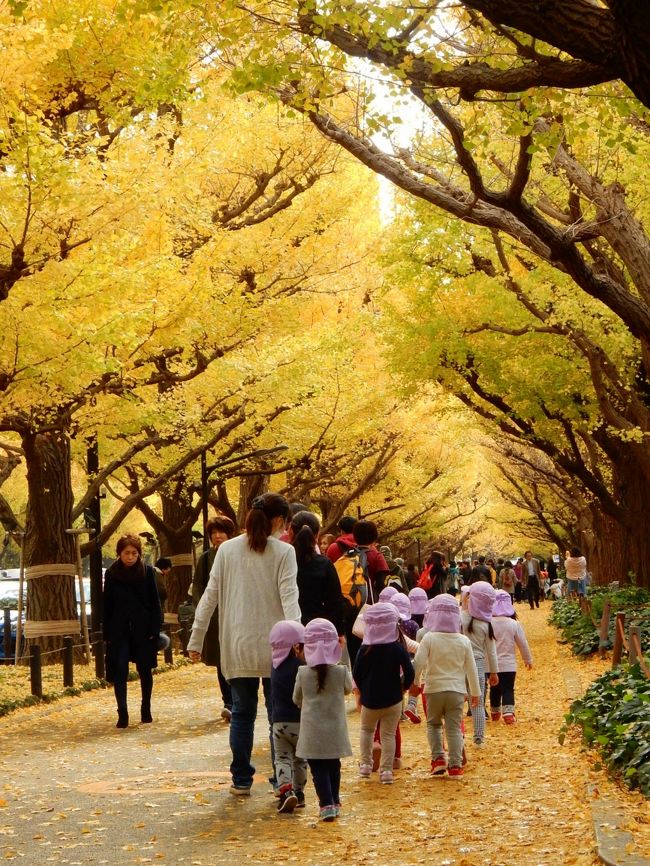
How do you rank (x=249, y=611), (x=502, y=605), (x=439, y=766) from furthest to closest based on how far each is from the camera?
(x=502, y=605), (x=439, y=766), (x=249, y=611)

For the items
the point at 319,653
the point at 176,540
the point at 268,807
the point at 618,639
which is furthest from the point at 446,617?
the point at 176,540

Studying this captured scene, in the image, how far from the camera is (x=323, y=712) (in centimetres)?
662

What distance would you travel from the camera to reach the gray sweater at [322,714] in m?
6.54

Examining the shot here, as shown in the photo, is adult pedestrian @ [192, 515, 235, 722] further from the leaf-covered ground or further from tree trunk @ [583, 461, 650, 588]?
tree trunk @ [583, 461, 650, 588]

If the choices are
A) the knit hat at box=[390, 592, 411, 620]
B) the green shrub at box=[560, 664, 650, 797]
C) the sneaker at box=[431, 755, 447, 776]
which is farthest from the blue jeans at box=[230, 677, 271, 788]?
the knit hat at box=[390, 592, 411, 620]

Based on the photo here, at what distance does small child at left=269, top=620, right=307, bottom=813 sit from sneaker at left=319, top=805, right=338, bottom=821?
256mm

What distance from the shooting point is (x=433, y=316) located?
22.7 metres

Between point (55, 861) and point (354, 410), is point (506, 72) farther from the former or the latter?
point (354, 410)

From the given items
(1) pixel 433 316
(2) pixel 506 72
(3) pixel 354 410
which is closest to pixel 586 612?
(1) pixel 433 316

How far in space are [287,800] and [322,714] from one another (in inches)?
19.9

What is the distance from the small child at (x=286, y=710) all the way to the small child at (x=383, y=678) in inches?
35.7

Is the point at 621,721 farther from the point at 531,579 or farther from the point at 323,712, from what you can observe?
the point at 531,579

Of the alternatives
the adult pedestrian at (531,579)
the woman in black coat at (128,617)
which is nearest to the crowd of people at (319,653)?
the woman in black coat at (128,617)

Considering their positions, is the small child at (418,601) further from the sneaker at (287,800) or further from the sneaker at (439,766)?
the sneaker at (287,800)
